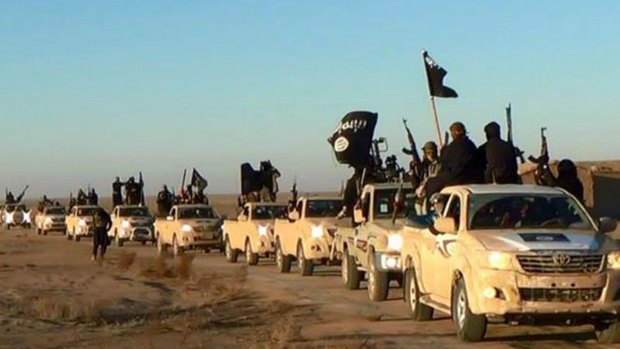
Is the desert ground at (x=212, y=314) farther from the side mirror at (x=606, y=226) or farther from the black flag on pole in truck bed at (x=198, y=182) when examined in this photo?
the black flag on pole in truck bed at (x=198, y=182)

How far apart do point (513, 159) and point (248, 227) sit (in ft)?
51.8

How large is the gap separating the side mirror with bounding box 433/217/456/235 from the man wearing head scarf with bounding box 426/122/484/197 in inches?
106

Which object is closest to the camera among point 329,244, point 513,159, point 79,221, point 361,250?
point 513,159

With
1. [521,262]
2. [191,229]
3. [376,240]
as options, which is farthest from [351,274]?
[191,229]

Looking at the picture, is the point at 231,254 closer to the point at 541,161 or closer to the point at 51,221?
the point at 541,161

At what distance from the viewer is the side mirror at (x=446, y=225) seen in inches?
569

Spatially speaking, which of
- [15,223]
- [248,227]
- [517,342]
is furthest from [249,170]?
[15,223]

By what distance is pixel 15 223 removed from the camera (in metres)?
77.0

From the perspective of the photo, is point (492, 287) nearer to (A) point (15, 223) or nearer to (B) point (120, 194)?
(B) point (120, 194)

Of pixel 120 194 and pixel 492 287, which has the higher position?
pixel 120 194


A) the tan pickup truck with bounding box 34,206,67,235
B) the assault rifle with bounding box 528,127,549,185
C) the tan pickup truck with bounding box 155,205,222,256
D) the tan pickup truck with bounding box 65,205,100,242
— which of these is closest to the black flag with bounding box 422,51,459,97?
the assault rifle with bounding box 528,127,549,185

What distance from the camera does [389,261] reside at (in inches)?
768

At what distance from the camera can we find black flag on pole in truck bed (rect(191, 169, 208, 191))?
48.5 metres

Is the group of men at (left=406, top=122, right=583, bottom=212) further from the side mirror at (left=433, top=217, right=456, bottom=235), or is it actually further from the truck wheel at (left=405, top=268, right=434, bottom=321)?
the side mirror at (left=433, top=217, right=456, bottom=235)
